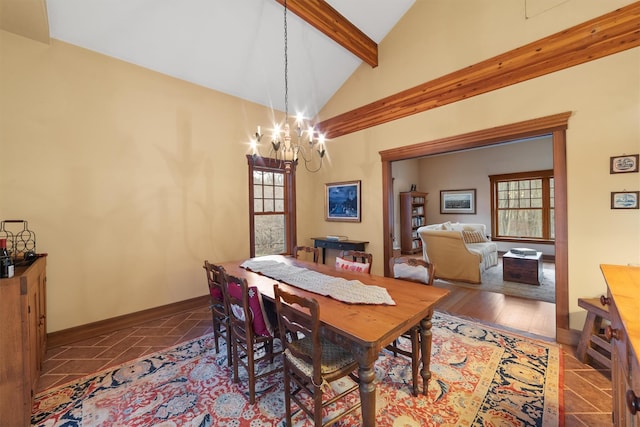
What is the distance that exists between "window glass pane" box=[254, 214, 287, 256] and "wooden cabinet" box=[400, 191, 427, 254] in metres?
4.28

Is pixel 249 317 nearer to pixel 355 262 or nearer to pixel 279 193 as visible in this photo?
pixel 355 262

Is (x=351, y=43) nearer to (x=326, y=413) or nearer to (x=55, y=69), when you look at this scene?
(x=55, y=69)

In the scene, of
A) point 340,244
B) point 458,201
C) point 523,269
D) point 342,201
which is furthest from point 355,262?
point 458,201

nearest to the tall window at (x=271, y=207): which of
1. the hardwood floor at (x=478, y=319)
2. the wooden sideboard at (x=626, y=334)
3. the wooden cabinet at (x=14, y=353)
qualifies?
the hardwood floor at (x=478, y=319)

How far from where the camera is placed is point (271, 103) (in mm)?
4496

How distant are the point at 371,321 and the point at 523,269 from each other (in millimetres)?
4449

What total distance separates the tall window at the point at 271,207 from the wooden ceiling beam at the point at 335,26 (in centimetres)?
204

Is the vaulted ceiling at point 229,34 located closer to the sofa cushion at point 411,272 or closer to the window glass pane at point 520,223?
the sofa cushion at point 411,272

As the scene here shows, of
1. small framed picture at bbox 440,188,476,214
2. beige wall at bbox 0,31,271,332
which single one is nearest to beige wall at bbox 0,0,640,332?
beige wall at bbox 0,31,271,332

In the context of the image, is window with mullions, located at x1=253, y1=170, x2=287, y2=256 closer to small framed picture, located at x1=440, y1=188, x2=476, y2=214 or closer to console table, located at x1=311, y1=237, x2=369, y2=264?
console table, located at x1=311, y1=237, x2=369, y2=264

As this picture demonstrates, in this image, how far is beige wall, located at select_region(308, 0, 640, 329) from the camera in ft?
7.55

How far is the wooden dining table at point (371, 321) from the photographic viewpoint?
1.29 metres

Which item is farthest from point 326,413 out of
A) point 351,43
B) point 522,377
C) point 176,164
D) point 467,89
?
point 351,43

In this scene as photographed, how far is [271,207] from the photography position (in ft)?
15.5
